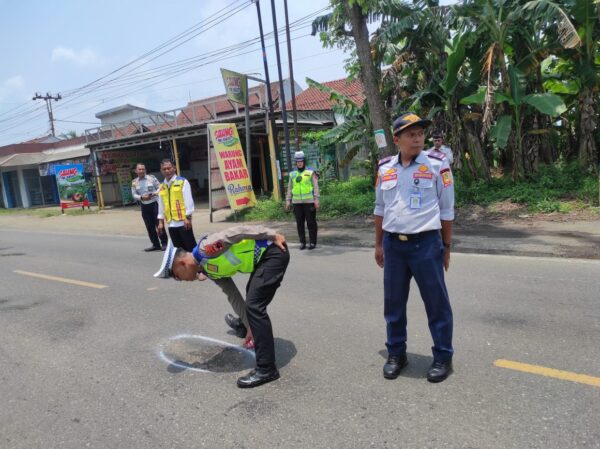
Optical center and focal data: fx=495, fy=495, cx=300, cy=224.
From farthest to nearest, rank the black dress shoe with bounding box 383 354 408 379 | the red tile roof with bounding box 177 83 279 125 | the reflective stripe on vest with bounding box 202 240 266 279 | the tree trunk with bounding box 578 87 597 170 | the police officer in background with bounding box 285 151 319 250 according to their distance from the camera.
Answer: the red tile roof with bounding box 177 83 279 125 → the tree trunk with bounding box 578 87 597 170 → the police officer in background with bounding box 285 151 319 250 → the reflective stripe on vest with bounding box 202 240 266 279 → the black dress shoe with bounding box 383 354 408 379

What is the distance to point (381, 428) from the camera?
294 centimetres

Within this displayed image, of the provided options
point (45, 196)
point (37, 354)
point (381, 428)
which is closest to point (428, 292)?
point (381, 428)

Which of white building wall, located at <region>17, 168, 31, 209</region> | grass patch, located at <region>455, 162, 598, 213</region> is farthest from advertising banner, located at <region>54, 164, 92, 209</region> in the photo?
grass patch, located at <region>455, 162, 598, 213</region>

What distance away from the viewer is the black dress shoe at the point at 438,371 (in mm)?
3469

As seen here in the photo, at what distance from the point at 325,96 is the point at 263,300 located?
2374 cm

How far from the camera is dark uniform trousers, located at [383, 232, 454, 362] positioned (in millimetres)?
3404

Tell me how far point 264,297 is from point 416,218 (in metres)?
1.27

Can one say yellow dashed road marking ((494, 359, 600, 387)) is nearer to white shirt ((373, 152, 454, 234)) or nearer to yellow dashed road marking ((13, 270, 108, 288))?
white shirt ((373, 152, 454, 234))

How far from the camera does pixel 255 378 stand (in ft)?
11.9

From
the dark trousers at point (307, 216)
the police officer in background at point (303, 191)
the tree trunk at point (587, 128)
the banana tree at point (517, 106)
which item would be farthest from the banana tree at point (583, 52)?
the dark trousers at point (307, 216)

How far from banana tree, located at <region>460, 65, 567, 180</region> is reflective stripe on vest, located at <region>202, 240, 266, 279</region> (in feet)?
29.0

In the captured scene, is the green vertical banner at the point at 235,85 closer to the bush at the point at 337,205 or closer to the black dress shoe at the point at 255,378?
the bush at the point at 337,205

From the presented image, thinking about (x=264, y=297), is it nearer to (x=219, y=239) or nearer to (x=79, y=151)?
(x=219, y=239)

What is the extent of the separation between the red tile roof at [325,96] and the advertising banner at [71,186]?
446 inches
